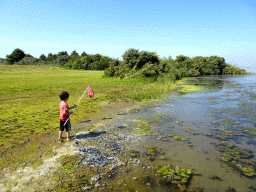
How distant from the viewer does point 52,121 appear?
642cm

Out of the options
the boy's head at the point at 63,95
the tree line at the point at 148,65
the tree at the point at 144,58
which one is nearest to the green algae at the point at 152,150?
the boy's head at the point at 63,95

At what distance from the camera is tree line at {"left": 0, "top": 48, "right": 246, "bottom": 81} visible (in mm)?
21734

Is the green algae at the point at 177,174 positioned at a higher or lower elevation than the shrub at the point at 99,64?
lower

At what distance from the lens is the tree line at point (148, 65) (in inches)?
856

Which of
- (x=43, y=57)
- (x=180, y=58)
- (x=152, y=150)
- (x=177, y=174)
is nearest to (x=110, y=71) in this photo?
(x=152, y=150)

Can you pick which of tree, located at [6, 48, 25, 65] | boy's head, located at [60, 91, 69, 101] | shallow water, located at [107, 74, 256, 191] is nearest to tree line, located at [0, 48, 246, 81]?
tree, located at [6, 48, 25, 65]

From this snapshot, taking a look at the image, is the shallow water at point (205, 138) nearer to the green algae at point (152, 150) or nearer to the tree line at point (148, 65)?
the green algae at point (152, 150)

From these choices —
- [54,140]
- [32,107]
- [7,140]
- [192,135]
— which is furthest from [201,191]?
[32,107]

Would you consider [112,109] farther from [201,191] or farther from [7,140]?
[201,191]

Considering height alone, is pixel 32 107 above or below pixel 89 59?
below

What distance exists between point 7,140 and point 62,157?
195cm

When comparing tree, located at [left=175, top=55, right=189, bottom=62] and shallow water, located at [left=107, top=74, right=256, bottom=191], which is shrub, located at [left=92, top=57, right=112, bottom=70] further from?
shallow water, located at [left=107, top=74, right=256, bottom=191]

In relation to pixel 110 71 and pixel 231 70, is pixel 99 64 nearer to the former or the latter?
pixel 110 71

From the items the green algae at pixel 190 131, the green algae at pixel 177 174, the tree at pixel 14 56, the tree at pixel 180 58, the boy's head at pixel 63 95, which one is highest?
the tree at pixel 14 56
